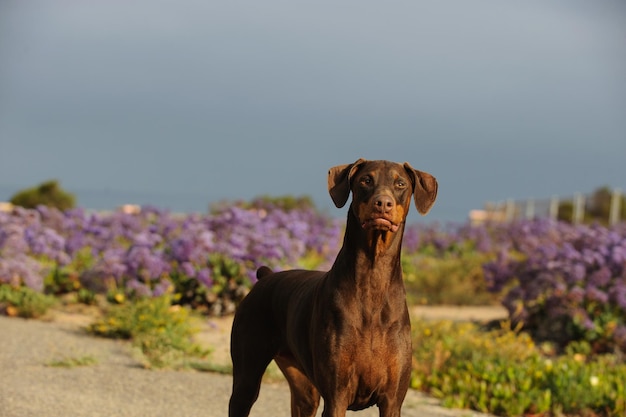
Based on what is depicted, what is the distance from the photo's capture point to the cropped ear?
13.5 feet

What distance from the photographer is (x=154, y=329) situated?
883cm

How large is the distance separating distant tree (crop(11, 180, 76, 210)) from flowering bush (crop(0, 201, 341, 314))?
47.6 ft

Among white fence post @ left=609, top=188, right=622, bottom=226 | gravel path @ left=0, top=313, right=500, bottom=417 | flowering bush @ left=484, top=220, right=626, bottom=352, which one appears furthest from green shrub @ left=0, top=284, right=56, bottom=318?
white fence post @ left=609, top=188, right=622, bottom=226

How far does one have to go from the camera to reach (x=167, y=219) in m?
14.1

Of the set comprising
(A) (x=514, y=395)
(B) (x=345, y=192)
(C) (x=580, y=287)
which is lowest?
(A) (x=514, y=395)

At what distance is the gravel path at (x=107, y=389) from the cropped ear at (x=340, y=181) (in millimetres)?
2955

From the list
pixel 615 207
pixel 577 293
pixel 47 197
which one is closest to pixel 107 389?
pixel 577 293

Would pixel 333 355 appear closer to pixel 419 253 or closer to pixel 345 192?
pixel 345 192

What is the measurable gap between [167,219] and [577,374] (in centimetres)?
771

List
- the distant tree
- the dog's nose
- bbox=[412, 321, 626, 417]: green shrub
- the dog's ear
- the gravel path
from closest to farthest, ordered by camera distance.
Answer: the dog's nose, the dog's ear, the gravel path, bbox=[412, 321, 626, 417]: green shrub, the distant tree

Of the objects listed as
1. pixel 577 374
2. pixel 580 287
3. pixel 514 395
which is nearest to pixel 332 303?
pixel 514 395

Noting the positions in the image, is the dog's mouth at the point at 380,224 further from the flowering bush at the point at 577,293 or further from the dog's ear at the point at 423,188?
the flowering bush at the point at 577,293

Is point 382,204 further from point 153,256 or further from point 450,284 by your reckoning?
point 450,284

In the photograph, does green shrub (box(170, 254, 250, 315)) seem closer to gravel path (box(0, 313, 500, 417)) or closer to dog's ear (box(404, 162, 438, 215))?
gravel path (box(0, 313, 500, 417))
